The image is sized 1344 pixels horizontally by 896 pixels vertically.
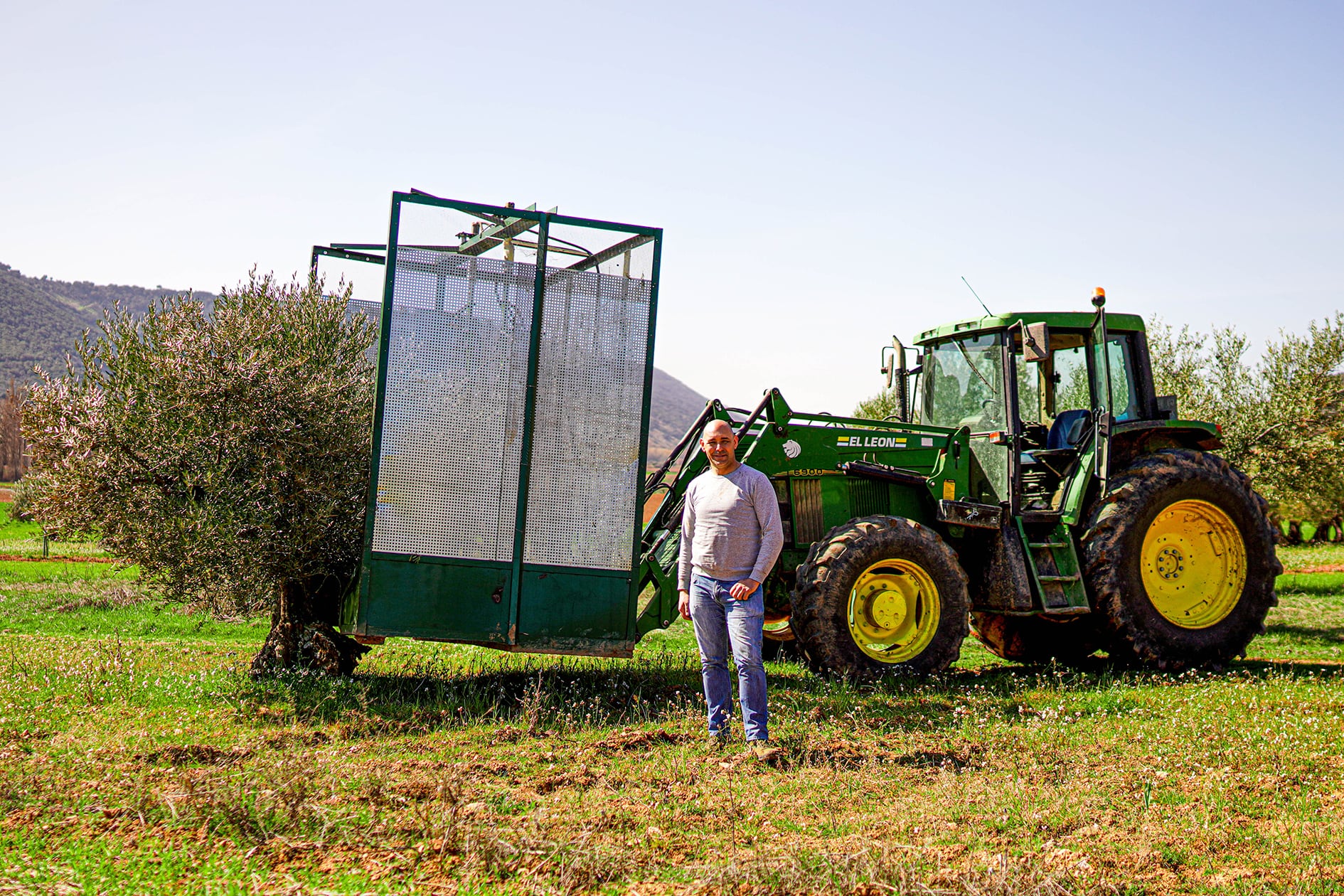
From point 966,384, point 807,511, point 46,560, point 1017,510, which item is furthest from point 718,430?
point 46,560

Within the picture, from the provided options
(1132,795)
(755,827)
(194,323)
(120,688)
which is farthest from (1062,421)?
(120,688)

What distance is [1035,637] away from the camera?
33.3 ft

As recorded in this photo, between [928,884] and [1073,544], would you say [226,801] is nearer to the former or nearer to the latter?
[928,884]

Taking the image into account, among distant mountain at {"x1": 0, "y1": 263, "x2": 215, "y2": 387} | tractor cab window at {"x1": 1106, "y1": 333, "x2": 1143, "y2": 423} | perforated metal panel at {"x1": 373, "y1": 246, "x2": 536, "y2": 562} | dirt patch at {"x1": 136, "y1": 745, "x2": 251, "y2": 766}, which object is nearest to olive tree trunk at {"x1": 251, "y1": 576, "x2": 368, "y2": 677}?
perforated metal panel at {"x1": 373, "y1": 246, "x2": 536, "y2": 562}

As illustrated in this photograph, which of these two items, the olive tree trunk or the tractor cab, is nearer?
the olive tree trunk

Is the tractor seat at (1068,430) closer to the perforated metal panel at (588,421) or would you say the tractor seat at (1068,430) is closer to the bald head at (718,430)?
the perforated metal panel at (588,421)

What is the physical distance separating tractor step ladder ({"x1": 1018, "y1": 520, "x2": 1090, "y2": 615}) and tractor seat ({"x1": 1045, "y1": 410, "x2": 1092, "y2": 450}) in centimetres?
92

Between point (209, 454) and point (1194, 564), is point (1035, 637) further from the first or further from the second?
point (209, 454)

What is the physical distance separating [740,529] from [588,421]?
5.45 feet

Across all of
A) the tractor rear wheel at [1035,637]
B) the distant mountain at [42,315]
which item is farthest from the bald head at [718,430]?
the distant mountain at [42,315]

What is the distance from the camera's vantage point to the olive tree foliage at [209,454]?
6.95m

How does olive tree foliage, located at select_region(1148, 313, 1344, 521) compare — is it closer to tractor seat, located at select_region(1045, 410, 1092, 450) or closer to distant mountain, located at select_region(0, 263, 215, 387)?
tractor seat, located at select_region(1045, 410, 1092, 450)

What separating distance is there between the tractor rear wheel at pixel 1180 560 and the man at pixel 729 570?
13.4 feet

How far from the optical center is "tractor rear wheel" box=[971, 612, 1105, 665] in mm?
9727
